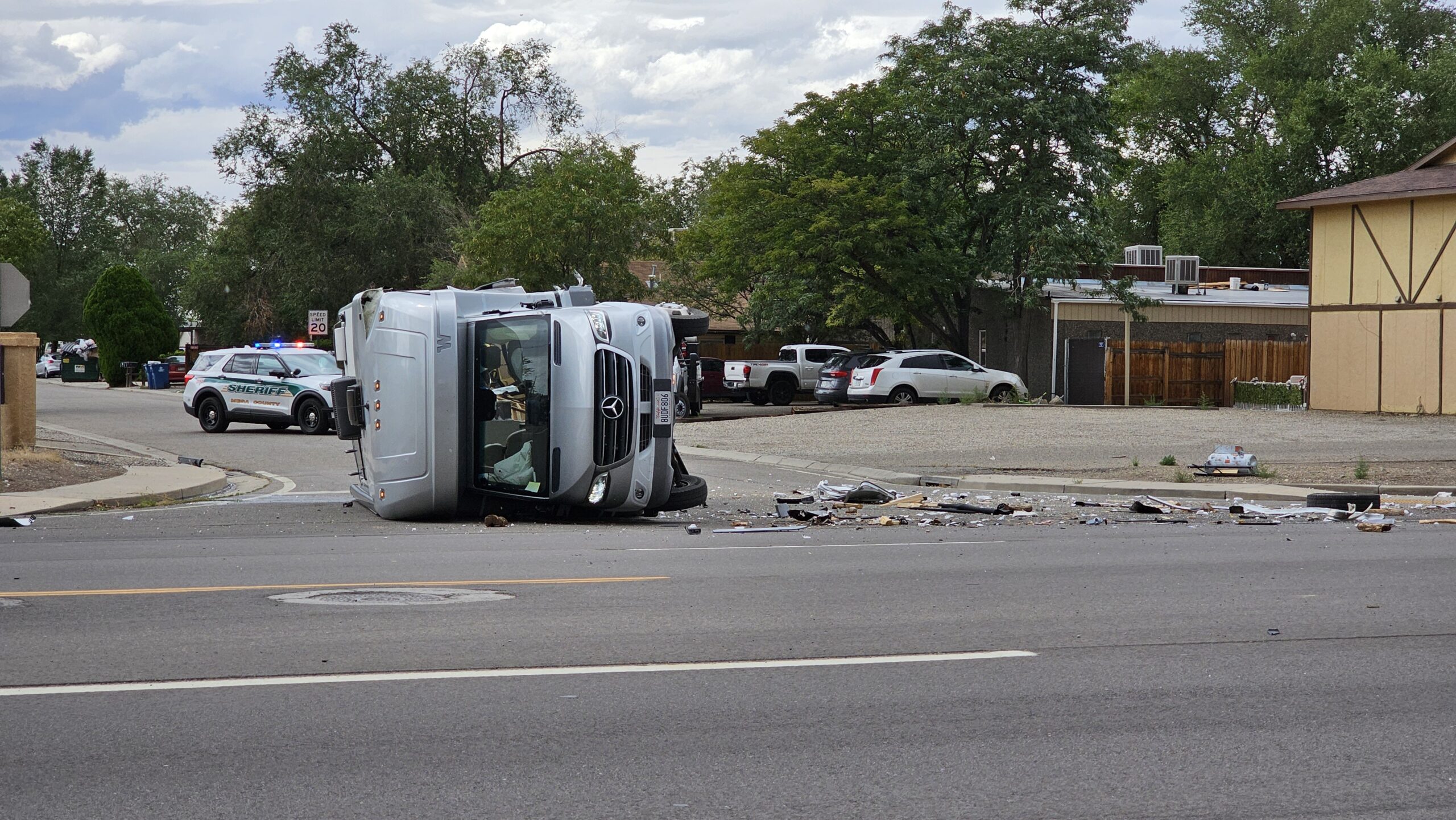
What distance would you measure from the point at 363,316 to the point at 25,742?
353 inches

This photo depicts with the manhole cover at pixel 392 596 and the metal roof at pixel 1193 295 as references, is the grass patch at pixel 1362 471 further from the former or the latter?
the metal roof at pixel 1193 295

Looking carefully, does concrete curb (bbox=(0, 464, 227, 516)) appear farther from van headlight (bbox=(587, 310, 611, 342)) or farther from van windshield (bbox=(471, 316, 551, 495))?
van headlight (bbox=(587, 310, 611, 342))

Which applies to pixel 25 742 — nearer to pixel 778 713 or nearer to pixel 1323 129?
pixel 778 713

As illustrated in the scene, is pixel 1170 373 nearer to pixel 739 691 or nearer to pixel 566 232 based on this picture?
pixel 566 232

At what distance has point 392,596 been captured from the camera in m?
8.25

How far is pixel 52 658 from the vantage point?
6.39 m

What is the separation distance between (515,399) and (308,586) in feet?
13.7

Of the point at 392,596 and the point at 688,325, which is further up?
the point at 688,325

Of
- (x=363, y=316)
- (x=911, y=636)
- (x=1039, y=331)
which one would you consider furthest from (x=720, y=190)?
(x=911, y=636)

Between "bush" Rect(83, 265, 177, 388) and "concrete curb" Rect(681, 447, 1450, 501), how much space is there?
45904mm

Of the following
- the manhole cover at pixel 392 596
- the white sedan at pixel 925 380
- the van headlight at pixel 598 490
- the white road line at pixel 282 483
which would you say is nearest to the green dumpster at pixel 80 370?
the white sedan at pixel 925 380

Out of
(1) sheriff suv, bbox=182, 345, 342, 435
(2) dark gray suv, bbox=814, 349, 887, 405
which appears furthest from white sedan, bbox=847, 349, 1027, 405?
(1) sheriff suv, bbox=182, 345, 342, 435

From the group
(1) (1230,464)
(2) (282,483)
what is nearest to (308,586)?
(2) (282,483)

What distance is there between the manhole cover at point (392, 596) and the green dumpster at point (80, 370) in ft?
208
